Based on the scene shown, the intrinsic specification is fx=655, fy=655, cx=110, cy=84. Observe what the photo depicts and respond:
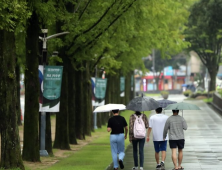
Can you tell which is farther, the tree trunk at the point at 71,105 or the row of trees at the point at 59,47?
the tree trunk at the point at 71,105

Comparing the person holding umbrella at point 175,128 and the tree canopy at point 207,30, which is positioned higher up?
the tree canopy at point 207,30

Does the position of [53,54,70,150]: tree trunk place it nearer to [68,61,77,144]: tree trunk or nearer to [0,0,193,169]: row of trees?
[0,0,193,169]: row of trees

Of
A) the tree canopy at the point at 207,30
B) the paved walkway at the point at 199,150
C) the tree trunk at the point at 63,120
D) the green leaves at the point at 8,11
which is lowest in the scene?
the paved walkway at the point at 199,150

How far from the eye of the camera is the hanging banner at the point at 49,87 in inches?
910

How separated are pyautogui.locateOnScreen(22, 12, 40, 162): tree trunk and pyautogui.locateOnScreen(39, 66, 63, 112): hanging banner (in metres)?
2.06

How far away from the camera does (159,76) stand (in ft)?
440

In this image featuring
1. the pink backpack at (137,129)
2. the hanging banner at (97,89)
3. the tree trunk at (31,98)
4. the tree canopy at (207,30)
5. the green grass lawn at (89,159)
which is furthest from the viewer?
the tree canopy at (207,30)

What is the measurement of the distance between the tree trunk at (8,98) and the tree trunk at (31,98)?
3821 millimetres

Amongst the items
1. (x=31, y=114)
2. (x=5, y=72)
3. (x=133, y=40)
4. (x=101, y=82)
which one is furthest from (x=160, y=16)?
(x=5, y=72)

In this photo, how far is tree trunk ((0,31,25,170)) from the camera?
16812 mm

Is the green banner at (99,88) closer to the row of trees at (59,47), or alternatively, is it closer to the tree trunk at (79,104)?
the row of trees at (59,47)

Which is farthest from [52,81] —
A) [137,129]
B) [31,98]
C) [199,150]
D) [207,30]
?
[207,30]

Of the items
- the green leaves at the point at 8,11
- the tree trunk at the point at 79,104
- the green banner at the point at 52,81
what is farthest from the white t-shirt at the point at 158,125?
the tree trunk at the point at 79,104

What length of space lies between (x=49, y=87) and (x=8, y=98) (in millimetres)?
6489
